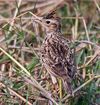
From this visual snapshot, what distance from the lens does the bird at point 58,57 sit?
203 inches

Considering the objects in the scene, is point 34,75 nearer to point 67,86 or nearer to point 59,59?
point 59,59

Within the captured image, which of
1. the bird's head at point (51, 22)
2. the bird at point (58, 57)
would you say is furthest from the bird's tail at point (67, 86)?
the bird's head at point (51, 22)

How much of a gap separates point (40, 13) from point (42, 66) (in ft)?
7.01

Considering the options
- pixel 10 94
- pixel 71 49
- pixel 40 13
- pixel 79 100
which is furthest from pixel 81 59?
pixel 40 13

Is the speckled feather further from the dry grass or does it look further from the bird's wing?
the dry grass

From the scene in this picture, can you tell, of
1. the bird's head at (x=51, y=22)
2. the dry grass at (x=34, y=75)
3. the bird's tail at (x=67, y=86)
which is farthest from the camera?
the bird's head at (x=51, y=22)

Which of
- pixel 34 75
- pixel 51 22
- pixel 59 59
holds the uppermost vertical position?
pixel 51 22

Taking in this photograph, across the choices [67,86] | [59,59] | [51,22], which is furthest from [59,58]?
[51,22]

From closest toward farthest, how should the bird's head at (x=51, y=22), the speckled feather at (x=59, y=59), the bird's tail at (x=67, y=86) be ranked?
the bird's tail at (x=67, y=86)
the speckled feather at (x=59, y=59)
the bird's head at (x=51, y=22)

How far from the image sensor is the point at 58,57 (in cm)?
534

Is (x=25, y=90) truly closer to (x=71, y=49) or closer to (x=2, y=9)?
(x=71, y=49)

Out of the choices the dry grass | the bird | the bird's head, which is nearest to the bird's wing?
the bird

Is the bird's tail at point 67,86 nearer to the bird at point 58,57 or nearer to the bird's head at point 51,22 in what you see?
the bird at point 58,57

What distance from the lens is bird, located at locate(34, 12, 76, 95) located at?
5160 millimetres
